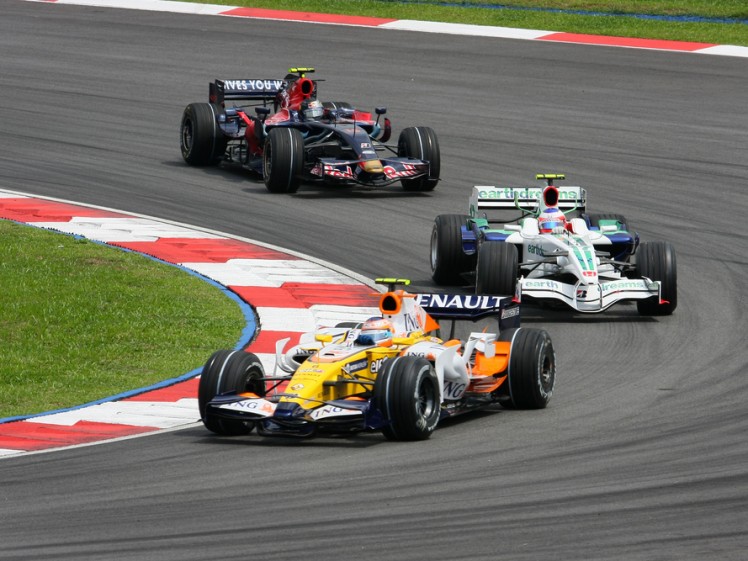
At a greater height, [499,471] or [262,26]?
[262,26]

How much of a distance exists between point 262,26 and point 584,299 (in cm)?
1999

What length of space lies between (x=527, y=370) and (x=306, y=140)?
10.8 m

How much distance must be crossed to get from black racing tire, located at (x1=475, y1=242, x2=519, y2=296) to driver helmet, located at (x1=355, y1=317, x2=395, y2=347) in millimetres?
3775

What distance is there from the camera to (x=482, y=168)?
23578 mm

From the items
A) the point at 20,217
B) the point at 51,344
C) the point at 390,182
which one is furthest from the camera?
the point at 390,182

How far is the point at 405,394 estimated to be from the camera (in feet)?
35.5

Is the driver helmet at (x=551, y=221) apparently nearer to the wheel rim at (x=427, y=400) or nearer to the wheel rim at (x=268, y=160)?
the wheel rim at (x=427, y=400)

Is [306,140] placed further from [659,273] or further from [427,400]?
[427,400]

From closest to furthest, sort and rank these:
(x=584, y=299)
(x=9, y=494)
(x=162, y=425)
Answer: (x=9, y=494) → (x=162, y=425) → (x=584, y=299)

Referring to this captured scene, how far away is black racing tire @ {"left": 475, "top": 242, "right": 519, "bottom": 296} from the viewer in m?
15.5

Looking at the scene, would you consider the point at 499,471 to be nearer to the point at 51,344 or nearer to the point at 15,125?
the point at 51,344

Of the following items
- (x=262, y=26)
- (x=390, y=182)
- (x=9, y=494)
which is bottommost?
(x=9, y=494)

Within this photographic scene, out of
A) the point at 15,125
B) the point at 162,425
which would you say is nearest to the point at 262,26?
the point at 15,125

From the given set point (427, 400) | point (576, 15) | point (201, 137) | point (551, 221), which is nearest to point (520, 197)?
point (551, 221)
